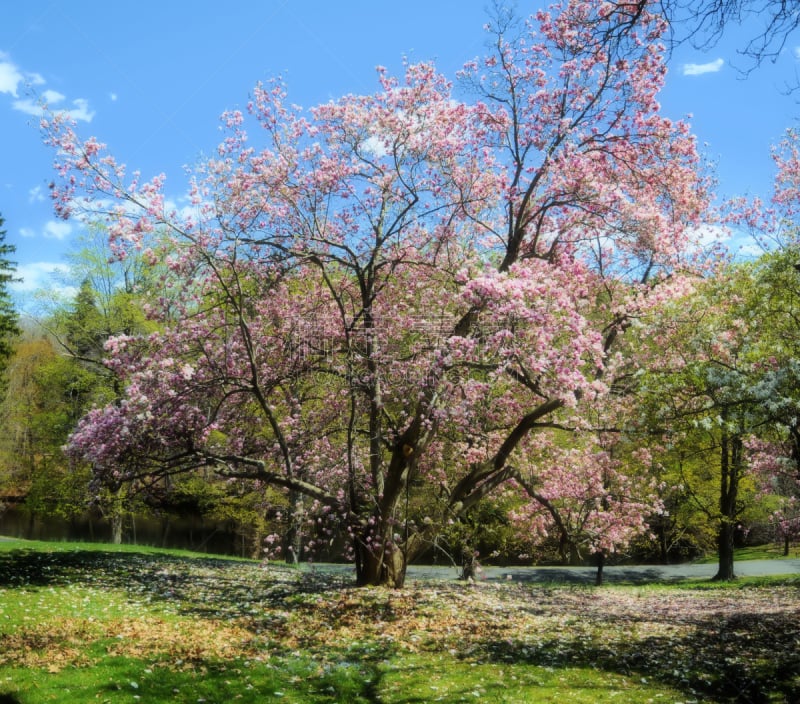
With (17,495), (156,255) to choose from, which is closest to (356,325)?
(156,255)

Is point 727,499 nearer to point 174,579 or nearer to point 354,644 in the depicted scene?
point 354,644

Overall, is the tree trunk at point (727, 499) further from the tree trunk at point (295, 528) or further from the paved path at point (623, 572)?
the tree trunk at point (295, 528)

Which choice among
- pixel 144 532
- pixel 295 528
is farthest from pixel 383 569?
pixel 144 532

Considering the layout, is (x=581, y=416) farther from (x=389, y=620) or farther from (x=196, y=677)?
(x=196, y=677)

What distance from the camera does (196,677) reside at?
9039 millimetres

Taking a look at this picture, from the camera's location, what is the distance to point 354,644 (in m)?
11.3

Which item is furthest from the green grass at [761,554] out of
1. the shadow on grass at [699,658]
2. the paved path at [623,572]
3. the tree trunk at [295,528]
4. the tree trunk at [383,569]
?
the tree trunk at [383,569]

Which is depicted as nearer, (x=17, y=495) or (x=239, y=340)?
(x=239, y=340)

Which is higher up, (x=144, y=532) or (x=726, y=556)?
(x=726, y=556)

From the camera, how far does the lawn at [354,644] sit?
8938 millimetres

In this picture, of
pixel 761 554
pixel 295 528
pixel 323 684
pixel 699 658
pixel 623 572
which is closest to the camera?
pixel 323 684

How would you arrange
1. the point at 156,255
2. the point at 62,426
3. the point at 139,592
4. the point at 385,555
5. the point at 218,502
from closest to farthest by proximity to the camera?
the point at 156,255
the point at 139,592
the point at 385,555
the point at 218,502
the point at 62,426

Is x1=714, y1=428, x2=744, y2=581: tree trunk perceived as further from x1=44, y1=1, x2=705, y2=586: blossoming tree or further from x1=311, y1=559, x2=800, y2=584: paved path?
x1=44, y1=1, x2=705, y2=586: blossoming tree

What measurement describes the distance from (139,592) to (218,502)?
17.2m
